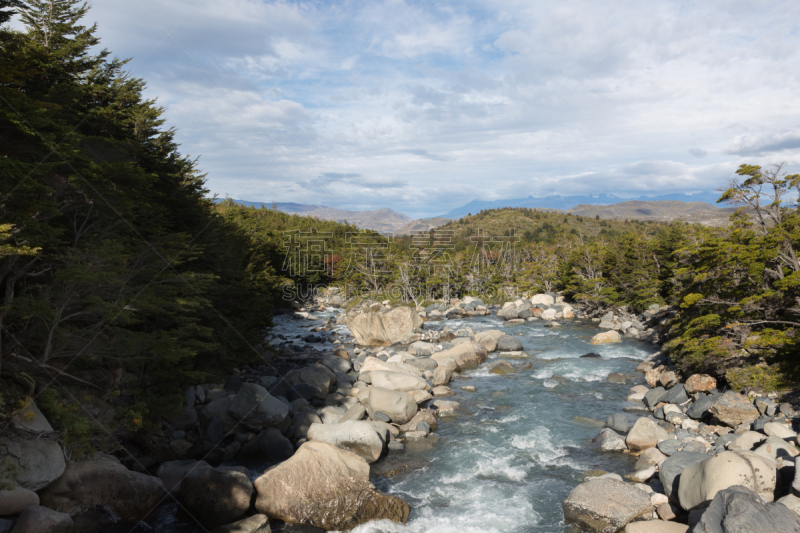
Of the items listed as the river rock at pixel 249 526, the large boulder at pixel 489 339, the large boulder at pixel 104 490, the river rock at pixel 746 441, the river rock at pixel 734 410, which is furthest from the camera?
the large boulder at pixel 489 339

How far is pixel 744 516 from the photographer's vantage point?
7.33 metres

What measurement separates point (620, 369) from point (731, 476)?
1286cm

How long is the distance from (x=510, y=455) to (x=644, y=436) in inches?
146

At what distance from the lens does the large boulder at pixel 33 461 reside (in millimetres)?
8320

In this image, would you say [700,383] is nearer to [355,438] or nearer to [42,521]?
[355,438]

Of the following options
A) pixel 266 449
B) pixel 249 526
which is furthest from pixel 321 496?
pixel 266 449

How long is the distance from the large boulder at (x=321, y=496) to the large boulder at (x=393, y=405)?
423cm

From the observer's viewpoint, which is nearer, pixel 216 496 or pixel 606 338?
pixel 216 496

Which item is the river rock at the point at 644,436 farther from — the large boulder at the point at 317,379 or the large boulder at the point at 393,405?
the large boulder at the point at 317,379

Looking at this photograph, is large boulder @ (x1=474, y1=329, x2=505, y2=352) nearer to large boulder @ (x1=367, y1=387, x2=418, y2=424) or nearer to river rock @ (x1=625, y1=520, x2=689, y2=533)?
large boulder @ (x1=367, y1=387, x2=418, y2=424)

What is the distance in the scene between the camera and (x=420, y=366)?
21672 mm

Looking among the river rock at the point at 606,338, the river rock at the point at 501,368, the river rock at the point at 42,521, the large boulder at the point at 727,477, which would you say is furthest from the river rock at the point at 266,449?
the river rock at the point at 606,338

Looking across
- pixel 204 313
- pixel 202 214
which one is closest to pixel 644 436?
pixel 204 313

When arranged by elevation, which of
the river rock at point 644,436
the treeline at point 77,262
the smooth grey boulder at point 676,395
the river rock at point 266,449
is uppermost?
the treeline at point 77,262
